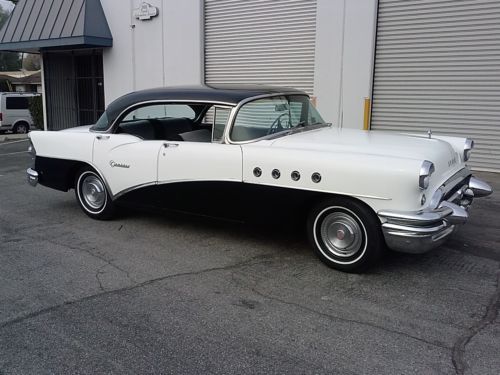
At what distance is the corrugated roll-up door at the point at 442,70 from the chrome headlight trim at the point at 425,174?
6122mm

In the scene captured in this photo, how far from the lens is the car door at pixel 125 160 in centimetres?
541

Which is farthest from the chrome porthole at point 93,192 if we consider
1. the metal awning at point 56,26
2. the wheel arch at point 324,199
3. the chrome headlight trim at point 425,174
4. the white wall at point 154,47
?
the metal awning at point 56,26

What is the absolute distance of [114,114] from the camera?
235 inches

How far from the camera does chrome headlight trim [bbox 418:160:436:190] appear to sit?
382 cm

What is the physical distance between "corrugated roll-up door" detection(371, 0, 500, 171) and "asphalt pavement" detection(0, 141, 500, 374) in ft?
13.8

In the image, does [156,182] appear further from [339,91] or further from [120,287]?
[339,91]

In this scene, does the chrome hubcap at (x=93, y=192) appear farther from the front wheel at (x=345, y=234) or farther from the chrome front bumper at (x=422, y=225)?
the chrome front bumper at (x=422, y=225)

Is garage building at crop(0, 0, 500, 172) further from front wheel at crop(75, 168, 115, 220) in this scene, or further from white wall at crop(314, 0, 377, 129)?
front wheel at crop(75, 168, 115, 220)

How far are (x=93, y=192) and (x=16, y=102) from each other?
Result: 55.3 ft

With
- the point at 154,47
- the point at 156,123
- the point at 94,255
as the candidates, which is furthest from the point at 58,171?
the point at 154,47

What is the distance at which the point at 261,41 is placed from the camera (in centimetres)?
1202

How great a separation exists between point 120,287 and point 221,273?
881 millimetres

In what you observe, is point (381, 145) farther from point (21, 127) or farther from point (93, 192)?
point (21, 127)

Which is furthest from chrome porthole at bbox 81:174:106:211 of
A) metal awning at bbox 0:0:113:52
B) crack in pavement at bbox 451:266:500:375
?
metal awning at bbox 0:0:113:52
